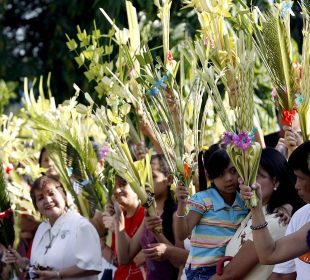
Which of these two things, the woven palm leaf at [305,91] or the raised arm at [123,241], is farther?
the raised arm at [123,241]

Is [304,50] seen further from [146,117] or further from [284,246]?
[284,246]

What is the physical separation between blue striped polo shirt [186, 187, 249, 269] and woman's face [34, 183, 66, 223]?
1.53m

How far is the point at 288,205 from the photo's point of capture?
199 inches

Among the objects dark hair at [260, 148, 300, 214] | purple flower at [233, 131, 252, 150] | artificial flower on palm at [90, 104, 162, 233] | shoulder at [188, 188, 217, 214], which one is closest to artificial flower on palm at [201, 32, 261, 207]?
purple flower at [233, 131, 252, 150]

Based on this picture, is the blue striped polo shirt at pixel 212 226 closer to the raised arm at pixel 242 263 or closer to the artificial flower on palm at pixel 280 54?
the raised arm at pixel 242 263

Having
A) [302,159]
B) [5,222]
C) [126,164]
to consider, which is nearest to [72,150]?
[5,222]

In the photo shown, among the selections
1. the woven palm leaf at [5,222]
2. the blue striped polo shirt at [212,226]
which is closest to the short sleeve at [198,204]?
the blue striped polo shirt at [212,226]

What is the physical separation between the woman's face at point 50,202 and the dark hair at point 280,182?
204 centimetres

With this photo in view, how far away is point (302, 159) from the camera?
4.30 metres

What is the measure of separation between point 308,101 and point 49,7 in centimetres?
719

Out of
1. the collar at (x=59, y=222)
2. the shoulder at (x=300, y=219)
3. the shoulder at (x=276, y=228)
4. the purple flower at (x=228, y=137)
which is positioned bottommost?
the collar at (x=59, y=222)

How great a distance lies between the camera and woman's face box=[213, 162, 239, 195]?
5383mm

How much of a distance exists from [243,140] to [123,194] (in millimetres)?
2117

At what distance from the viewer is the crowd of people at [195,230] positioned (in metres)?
4.36
